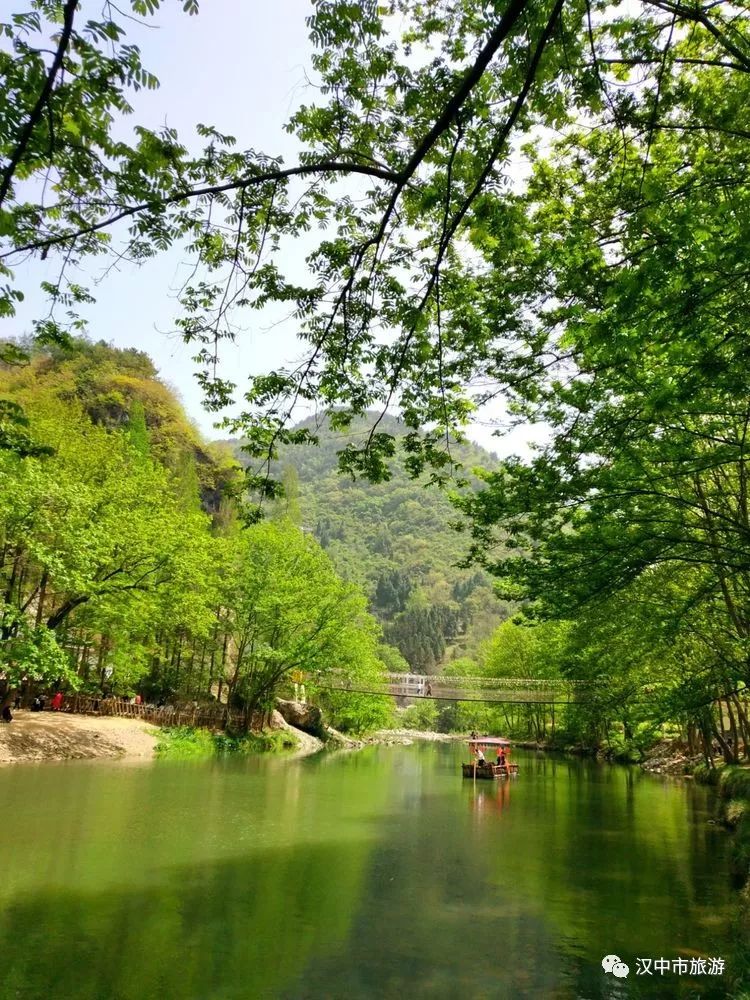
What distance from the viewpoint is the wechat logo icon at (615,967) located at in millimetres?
6395

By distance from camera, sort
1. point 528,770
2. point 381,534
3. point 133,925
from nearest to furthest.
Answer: point 133,925
point 528,770
point 381,534

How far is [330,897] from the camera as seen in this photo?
27.1 ft

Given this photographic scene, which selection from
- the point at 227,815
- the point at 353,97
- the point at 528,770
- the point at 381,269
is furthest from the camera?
the point at 528,770

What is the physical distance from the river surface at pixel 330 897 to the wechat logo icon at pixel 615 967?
0.10 meters

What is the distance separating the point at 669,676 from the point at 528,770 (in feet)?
49.6

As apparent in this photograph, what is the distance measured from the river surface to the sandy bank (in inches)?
94.4

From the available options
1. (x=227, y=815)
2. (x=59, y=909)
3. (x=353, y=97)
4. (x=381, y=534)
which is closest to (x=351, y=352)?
(x=353, y=97)

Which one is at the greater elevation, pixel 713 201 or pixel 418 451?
pixel 713 201

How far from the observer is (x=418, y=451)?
22.9 ft

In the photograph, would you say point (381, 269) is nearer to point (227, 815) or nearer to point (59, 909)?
point (59, 909)

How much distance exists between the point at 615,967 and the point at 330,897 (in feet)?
11.6

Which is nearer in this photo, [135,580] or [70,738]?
[70,738]

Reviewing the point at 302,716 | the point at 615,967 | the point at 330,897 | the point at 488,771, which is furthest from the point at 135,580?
the point at 302,716

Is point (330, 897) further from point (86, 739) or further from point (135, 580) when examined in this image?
point (135, 580)
